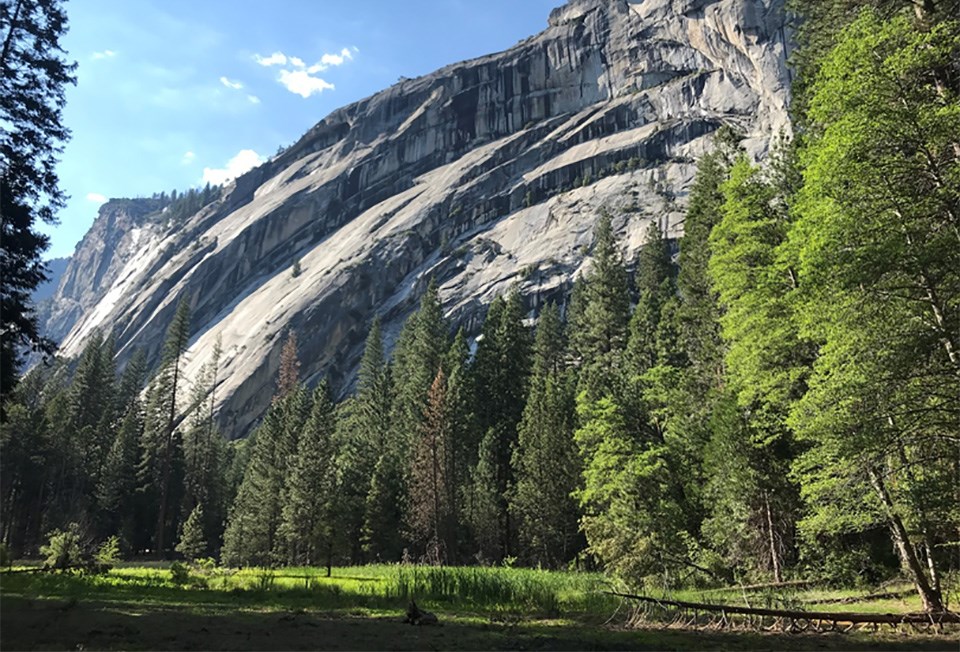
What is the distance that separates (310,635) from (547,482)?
31.1 meters

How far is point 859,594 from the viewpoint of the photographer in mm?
15008

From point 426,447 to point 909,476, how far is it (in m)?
33.6

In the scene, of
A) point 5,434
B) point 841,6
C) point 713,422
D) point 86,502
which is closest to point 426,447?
point 713,422

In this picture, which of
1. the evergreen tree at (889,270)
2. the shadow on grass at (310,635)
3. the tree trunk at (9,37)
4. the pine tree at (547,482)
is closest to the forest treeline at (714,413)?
the evergreen tree at (889,270)

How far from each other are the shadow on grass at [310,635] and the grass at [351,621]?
0.06 ft

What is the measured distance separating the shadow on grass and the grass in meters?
0.02

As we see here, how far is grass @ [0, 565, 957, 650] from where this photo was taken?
7473 mm

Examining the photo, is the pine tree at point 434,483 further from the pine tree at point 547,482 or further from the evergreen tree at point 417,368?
the pine tree at point 547,482

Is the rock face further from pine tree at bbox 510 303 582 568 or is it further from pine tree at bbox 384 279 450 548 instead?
pine tree at bbox 510 303 582 568

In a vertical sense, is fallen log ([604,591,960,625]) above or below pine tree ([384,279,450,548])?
below

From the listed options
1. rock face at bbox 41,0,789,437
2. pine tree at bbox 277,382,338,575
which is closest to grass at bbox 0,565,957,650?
pine tree at bbox 277,382,338,575

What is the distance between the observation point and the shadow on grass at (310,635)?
715 cm

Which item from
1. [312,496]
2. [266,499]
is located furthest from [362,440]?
[312,496]

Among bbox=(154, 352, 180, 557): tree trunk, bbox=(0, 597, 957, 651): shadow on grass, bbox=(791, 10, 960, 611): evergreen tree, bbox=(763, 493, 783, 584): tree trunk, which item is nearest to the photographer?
bbox=(0, 597, 957, 651): shadow on grass
